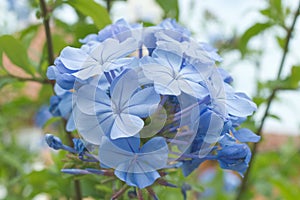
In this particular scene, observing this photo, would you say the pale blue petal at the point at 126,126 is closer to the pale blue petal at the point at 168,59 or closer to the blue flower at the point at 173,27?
the pale blue petal at the point at 168,59

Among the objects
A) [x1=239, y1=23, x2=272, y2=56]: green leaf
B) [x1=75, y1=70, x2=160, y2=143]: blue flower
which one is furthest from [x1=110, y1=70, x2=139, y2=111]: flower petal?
[x1=239, y1=23, x2=272, y2=56]: green leaf

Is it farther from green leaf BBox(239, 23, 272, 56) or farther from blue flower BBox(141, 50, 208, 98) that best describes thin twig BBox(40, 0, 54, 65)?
green leaf BBox(239, 23, 272, 56)

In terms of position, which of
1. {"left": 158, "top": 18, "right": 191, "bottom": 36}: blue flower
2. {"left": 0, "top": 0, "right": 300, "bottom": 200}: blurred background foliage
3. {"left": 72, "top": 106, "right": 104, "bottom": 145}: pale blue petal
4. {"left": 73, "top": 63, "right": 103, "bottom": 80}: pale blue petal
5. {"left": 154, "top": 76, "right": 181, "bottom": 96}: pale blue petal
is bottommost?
{"left": 0, "top": 0, "right": 300, "bottom": 200}: blurred background foliage

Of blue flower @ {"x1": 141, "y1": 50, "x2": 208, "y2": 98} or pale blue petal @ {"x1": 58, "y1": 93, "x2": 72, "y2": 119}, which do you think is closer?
blue flower @ {"x1": 141, "y1": 50, "x2": 208, "y2": 98}

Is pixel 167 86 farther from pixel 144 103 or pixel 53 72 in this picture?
pixel 53 72

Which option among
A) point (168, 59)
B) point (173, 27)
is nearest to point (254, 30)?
point (173, 27)

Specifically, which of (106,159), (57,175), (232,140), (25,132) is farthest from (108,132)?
(25,132)

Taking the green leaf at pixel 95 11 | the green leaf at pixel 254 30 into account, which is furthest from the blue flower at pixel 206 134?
the green leaf at pixel 254 30

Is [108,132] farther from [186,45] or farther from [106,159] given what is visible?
[186,45]
